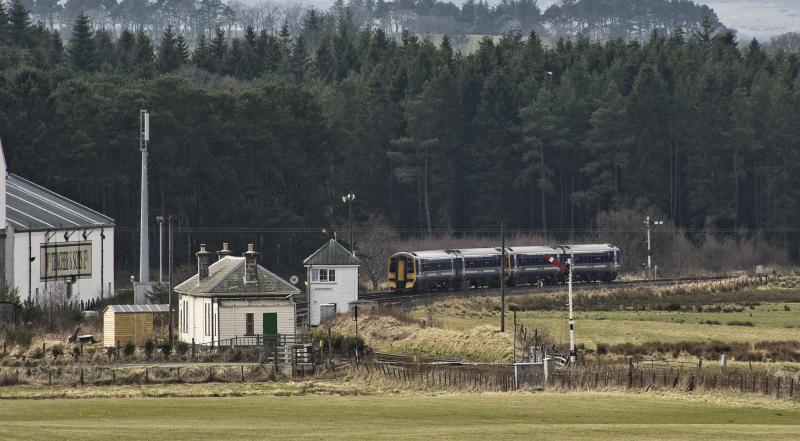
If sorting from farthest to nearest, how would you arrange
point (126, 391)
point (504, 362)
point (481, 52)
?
point (481, 52), point (504, 362), point (126, 391)

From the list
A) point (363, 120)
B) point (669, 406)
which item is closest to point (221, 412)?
point (669, 406)

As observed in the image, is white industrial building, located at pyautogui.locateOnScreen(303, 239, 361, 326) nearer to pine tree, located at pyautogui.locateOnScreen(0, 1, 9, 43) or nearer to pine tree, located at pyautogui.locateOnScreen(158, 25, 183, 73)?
pine tree, located at pyautogui.locateOnScreen(0, 1, 9, 43)

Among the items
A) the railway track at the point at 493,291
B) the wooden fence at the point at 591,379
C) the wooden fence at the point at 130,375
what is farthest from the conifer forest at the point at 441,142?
the wooden fence at the point at 591,379

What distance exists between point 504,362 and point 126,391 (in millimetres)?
17737

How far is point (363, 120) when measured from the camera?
533 feet

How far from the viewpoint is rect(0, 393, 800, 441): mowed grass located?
43562 mm

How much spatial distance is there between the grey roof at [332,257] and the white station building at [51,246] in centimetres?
1465

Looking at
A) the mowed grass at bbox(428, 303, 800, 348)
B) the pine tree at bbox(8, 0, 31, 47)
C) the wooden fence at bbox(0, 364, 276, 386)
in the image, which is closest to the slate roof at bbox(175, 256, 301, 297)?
the mowed grass at bbox(428, 303, 800, 348)

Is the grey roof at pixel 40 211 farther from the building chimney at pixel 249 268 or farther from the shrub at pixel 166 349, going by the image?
the shrub at pixel 166 349

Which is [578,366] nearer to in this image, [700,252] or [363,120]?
[700,252]

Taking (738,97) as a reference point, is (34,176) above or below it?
below

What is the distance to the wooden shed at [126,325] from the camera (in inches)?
3017

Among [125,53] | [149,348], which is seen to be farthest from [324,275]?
[125,53]

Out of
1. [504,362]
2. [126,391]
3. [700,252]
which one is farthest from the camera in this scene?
[700,252]
